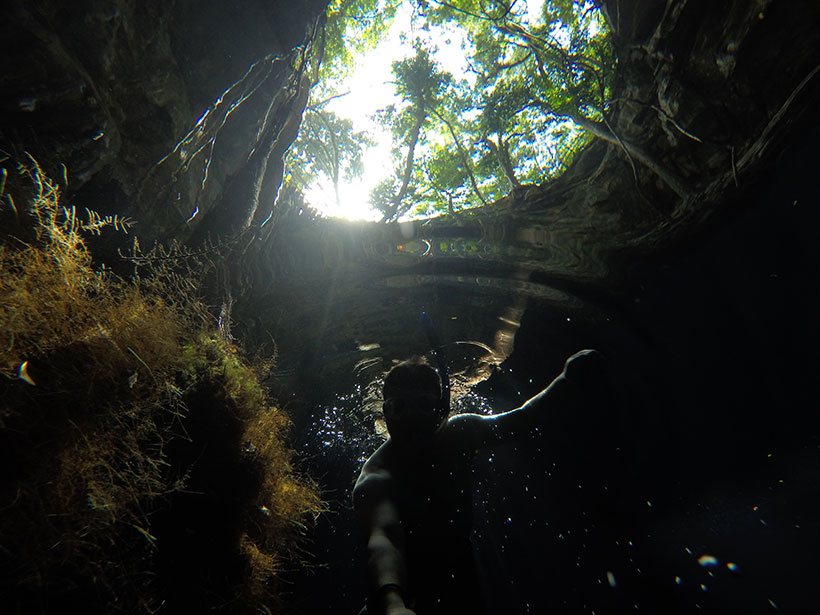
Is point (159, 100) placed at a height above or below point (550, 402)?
above

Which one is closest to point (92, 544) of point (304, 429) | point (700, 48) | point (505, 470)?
point (304, 429)

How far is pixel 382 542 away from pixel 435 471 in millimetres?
975

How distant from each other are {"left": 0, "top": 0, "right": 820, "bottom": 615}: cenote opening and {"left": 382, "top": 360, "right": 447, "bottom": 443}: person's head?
0.09ft

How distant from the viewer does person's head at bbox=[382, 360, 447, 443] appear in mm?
2908

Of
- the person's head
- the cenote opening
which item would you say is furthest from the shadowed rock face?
the person's head

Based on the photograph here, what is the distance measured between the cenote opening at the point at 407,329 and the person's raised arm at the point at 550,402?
25 millimetres

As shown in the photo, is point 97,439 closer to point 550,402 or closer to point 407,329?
point 550,402

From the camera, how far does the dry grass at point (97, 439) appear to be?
1763 mm

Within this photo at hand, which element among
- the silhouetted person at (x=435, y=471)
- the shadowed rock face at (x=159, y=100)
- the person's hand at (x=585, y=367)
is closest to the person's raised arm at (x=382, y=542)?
the silhouetted person at (x=435, y=471)

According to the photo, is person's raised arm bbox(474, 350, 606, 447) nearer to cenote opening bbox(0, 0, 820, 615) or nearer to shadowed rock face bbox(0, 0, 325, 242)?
cenote opening bbox(0, 0, 820, 615)

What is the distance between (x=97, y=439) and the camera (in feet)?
6.95

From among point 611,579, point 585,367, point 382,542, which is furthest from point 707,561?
point 382,542

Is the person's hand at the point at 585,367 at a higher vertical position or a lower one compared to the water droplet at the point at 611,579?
higher

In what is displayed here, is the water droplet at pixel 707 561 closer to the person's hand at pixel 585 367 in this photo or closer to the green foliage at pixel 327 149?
the person's hand at pixel 585 367
